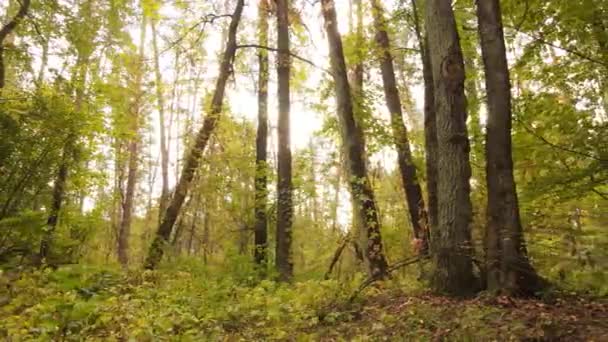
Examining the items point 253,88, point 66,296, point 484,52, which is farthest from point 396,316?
point 253,88

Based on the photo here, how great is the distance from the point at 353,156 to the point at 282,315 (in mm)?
3350

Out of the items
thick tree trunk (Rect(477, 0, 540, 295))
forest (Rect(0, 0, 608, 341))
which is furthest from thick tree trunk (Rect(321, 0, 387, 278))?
thick tree trunk (Rect(477, 0, 540, 295))

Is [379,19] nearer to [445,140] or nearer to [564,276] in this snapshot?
[445,140]

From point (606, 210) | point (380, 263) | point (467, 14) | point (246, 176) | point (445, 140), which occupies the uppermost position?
point (467, 14)

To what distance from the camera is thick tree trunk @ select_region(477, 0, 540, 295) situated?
495 centimetres

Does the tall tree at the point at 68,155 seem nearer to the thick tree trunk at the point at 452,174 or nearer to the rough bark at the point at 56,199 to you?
the rough bark at the point at 56,199

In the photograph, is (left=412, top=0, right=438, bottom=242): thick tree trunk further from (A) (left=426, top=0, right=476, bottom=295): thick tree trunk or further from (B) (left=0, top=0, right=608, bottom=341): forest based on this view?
(A) (left=426, top=0, right=476, bottom=295): thick tree trunk

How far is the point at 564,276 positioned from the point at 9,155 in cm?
843

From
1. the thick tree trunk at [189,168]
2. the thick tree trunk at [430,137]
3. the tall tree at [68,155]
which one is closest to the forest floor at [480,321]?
the thick tree trunk at [430,137]

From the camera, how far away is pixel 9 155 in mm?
7102

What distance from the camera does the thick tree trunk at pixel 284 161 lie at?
413 inches

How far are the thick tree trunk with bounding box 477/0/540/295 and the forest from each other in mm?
17

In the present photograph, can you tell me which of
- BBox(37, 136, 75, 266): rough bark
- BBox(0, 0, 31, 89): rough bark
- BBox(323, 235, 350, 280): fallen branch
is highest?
BBox(0, 0, 31, 89): rough bark

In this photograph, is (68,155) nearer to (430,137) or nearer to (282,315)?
(282,315)
